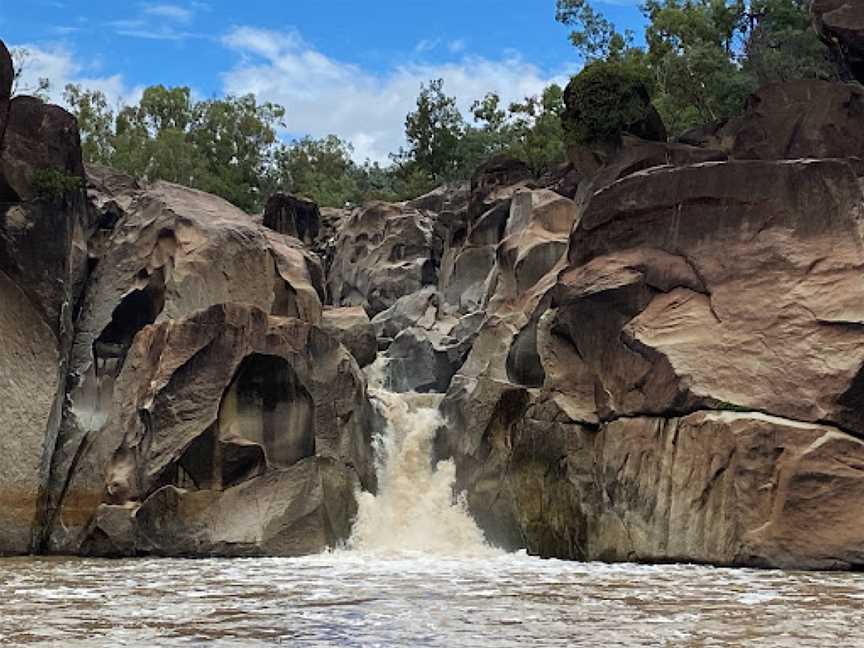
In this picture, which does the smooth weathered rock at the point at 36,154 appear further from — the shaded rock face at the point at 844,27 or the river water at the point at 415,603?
the shaded rock face at the point at 844,27

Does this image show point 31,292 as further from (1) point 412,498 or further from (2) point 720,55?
(2) point 720,55

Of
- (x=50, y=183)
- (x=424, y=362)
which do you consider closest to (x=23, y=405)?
(x=50, y=183)

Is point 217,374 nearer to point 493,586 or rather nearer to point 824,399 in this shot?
point 493,586

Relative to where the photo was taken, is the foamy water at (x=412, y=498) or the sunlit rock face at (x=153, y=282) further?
the sunlit rock face at (x=153, y=282)

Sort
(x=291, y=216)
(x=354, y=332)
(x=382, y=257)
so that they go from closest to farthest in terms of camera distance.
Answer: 1. (x=354, y=332)
2. (x=382, y=257)
3. (x=291, y=216)

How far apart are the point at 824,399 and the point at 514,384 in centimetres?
710

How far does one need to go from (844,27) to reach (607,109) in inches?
259

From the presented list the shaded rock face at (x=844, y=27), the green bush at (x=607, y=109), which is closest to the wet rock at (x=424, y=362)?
the green bush at (x=607, y=109)

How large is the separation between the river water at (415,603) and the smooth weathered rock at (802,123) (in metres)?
14.6

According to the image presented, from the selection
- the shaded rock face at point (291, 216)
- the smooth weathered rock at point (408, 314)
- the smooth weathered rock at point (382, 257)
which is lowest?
the smooth weathered rock at point (408, 314)

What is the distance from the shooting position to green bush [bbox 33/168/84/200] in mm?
23359

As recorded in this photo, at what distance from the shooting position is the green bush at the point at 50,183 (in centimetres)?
2336

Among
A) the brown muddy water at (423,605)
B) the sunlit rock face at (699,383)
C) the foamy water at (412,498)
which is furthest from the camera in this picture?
the foamy water at (412,498)

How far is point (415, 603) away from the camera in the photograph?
1337 cm
